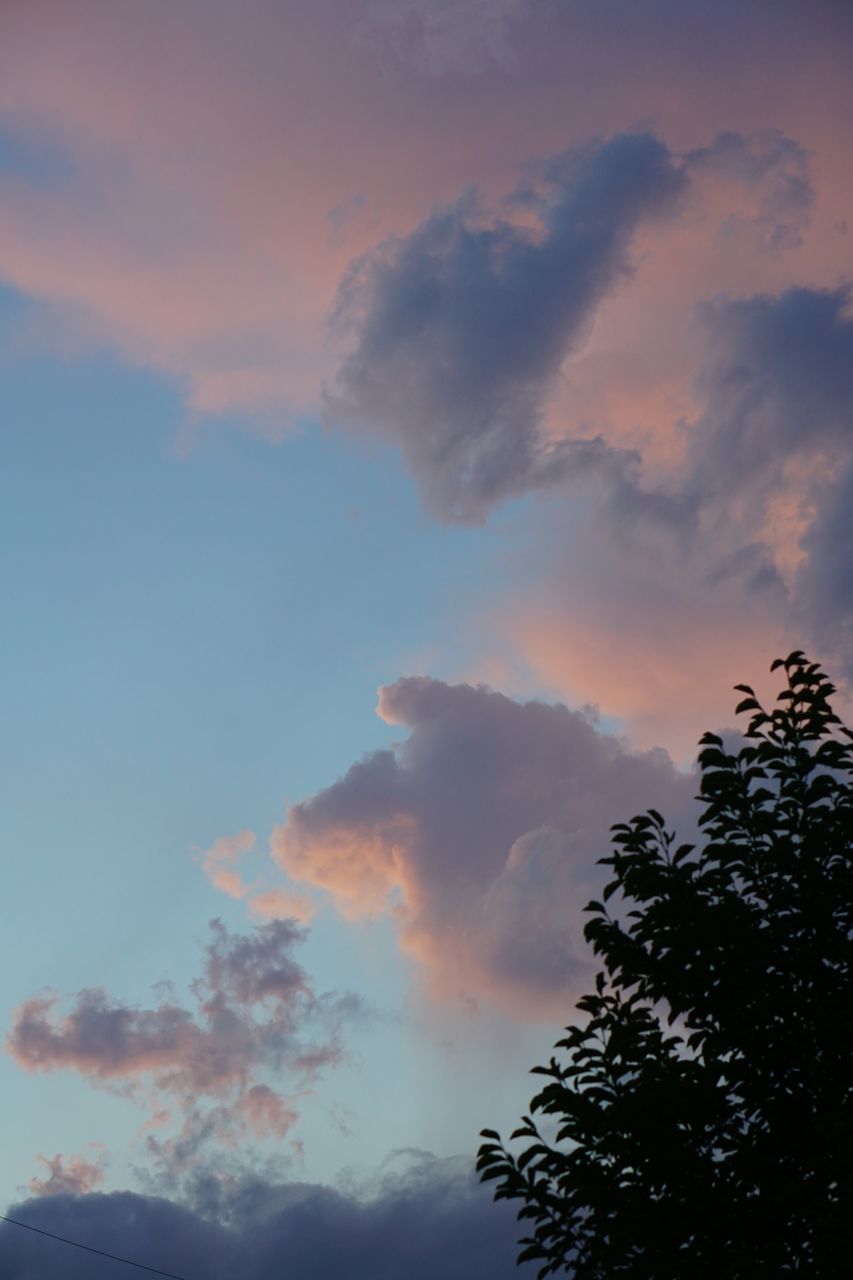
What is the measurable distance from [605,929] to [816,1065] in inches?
99.1

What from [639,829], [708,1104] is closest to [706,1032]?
[708,1104]

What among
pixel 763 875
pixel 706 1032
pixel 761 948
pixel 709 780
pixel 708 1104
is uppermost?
pixel 709 780

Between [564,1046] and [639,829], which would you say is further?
[639,829]

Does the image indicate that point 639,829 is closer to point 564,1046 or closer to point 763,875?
point 763,875

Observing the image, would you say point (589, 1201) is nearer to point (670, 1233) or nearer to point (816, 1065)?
point (670, 1233)

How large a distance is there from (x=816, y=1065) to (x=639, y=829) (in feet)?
9.95

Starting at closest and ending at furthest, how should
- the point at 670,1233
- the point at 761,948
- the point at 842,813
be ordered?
the point at 670,1233 → the point at 761,948 → the point at 842,813

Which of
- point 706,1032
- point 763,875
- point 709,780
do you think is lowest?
point 706,1032

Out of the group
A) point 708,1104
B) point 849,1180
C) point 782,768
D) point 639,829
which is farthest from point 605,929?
point 849,1180

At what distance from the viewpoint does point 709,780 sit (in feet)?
40.1

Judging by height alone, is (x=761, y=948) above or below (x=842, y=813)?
below

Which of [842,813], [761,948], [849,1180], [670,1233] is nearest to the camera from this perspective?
[849,1180]

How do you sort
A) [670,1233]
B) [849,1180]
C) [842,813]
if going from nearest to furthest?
1. [849,1180]
2. [670,1233]
3. [842,813]

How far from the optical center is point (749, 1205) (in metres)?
10.0
